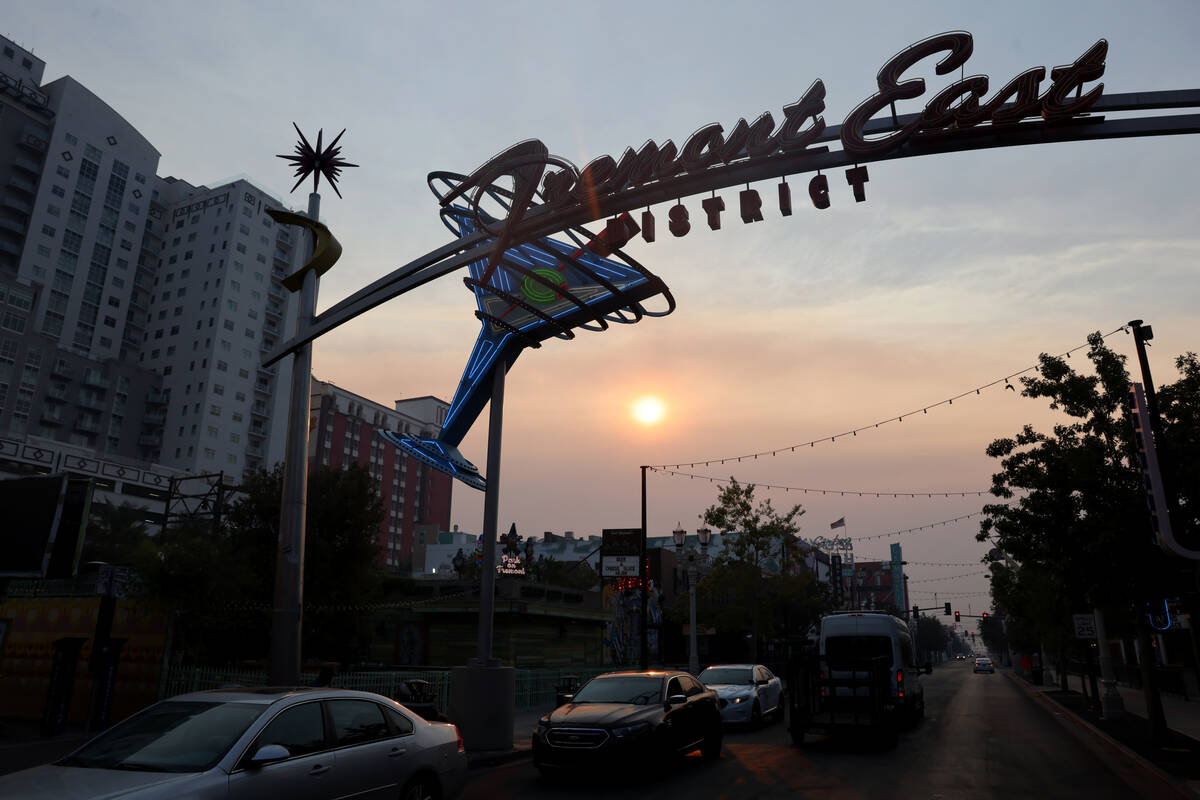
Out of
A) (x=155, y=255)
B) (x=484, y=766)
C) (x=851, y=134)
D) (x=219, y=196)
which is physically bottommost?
(x=484, y=766)

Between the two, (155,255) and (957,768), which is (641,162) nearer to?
(957,768)

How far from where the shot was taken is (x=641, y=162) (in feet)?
45.2

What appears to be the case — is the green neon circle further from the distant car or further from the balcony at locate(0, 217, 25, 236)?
the balcony at locate(0, 217, 25, 236)

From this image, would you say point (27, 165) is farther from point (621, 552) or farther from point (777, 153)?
point (777, 153)

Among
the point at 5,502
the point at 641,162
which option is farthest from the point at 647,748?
the point at 5,502

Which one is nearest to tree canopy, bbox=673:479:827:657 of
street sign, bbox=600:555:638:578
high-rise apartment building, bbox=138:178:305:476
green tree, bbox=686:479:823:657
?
green tree, bbox=686:479:823:657

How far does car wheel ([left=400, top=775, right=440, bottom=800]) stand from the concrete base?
6.61 meters

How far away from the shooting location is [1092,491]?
53.4 ft

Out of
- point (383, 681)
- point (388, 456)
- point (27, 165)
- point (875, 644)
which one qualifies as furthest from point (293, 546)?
point (388, 456)

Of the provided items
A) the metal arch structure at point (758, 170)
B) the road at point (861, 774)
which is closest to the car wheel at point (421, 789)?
the road at point (861, 774)

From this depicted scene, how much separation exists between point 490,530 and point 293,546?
3794mm

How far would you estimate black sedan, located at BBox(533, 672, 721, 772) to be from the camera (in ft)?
35.7

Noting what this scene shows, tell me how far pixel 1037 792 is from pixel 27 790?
1205cm

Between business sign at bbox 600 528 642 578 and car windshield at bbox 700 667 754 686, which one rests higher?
business sign at bbox 600 528 642 578
